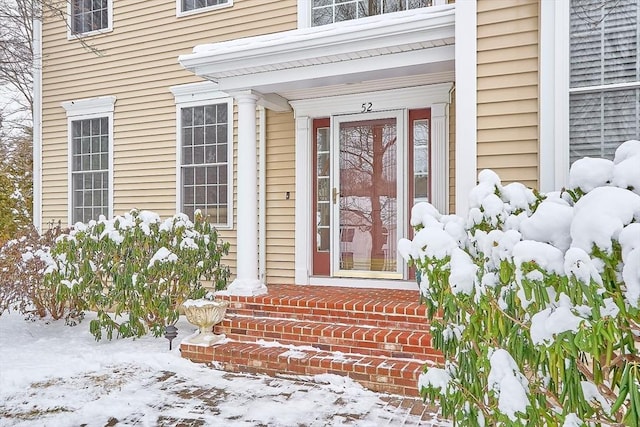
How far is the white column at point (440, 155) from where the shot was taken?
5.20 m

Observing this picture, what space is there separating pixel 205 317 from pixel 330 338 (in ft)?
4.05

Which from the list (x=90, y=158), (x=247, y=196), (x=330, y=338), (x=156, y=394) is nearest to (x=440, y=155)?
(x=247, y=196)

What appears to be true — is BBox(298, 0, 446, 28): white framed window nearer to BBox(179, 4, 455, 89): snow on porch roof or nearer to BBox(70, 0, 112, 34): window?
BBox(179, 4, 455, 89): snow on porch roof

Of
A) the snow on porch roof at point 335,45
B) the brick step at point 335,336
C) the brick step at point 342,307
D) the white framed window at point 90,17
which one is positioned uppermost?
the white framed window at point 90,17

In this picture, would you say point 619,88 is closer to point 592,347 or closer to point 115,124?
point 592,347

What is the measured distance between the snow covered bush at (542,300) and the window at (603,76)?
1.36 meters

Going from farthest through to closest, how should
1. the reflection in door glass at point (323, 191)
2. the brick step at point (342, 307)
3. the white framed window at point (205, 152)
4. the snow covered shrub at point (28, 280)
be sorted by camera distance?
1. the white framed window at point (205, 152)
2. the reflection in door glass at point (323, 191)
3. the snow covered shrub at point (28, 280)
4. the brick step at point (342, 307)

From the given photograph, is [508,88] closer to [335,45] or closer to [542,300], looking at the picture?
[335,45]

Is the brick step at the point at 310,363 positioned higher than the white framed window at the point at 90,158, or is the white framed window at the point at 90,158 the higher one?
the white framed window at the point at 90,158

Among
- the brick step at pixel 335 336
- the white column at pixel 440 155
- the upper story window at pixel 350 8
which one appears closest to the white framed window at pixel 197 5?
the upper story window at pixel 350 8

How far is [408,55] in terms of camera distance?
4246mm

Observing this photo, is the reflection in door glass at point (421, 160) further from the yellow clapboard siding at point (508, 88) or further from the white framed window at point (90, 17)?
the white framed window at point (90, 17)

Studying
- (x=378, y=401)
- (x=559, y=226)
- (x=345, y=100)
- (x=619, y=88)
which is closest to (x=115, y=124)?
(x=345, y=100)

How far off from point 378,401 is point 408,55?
2.97 metres
